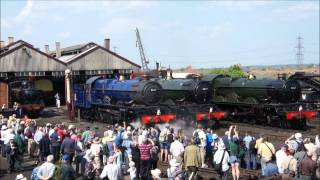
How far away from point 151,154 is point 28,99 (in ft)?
77.9

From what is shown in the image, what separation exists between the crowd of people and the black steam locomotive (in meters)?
17.1

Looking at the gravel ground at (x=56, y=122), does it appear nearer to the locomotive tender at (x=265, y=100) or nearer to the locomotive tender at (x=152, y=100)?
the locomotive tender at (x=152, y=100)

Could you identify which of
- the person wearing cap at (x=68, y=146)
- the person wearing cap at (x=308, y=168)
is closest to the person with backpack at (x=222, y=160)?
the person wearing cap at (x=308, y=168)

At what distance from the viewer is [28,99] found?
116 feet

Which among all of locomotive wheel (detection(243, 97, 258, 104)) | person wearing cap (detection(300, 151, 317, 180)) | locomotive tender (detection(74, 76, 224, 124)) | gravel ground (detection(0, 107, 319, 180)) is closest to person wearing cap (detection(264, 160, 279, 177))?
person wearing cap (detection(300, 151, 317, 180))

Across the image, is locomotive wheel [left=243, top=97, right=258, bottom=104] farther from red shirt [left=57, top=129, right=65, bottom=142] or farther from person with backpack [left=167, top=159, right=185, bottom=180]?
person with backpack [left=167, top=159, right=185, bottom=180]

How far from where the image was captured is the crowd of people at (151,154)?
38.3 feet

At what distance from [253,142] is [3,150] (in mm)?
9030

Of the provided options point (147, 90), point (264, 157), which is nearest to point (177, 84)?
point (147, 90)

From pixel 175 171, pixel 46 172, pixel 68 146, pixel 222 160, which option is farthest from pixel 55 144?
pixel 222 160

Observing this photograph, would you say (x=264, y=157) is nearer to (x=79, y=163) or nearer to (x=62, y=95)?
(x=79, y=163)

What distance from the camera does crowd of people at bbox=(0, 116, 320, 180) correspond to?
11.7 metres

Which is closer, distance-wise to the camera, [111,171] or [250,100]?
[111,171]

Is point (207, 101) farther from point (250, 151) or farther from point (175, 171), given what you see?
point (175, 171)
